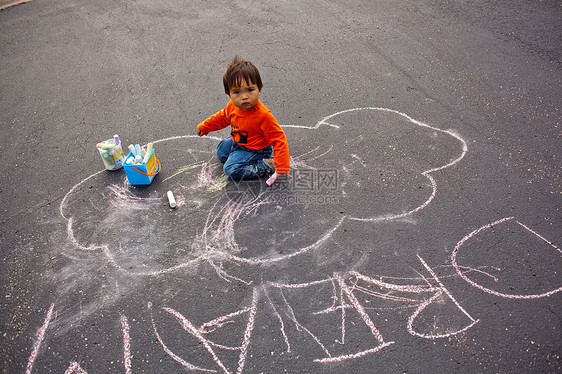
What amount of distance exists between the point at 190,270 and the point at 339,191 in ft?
4.65

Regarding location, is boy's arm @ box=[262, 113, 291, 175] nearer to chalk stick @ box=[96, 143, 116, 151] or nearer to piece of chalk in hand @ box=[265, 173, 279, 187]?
piece of chalk in hand @ box=[265, 173, 279, 187]

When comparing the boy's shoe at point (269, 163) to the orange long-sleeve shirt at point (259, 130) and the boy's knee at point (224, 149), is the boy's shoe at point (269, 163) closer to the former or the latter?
the orange long-sleeve shirt at point (259, 130)

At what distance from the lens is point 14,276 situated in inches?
108

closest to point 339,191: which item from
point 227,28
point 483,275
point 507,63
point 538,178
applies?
point 483,275

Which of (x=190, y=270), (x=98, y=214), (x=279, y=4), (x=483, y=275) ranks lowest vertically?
(x=483, y=275)

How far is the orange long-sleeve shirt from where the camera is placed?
3.12 m

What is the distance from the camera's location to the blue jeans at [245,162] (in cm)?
335

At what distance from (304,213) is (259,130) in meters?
0.82

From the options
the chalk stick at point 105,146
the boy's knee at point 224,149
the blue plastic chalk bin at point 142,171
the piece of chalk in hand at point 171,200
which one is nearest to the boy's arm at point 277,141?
the boy's knee at point 224,149

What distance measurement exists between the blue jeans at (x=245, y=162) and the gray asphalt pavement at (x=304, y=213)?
127 millimetres

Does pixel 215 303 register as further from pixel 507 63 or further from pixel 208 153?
pixel 507 63

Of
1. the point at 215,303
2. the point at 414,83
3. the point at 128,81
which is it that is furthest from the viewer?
the point at 128,81

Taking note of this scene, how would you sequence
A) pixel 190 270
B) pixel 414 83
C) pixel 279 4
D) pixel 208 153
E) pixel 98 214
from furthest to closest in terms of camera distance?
pixel 279 4 < pixel 414 83 < pixel 208 153 < pixel 98 214 < pixel 190 270

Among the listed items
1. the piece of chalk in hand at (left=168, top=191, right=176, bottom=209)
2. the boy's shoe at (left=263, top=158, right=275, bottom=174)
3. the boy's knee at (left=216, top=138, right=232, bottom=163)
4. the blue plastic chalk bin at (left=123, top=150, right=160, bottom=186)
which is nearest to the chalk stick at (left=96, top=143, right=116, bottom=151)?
the blue plastic chalk bin at (left=123, top=150, right=160, bottom=186)
